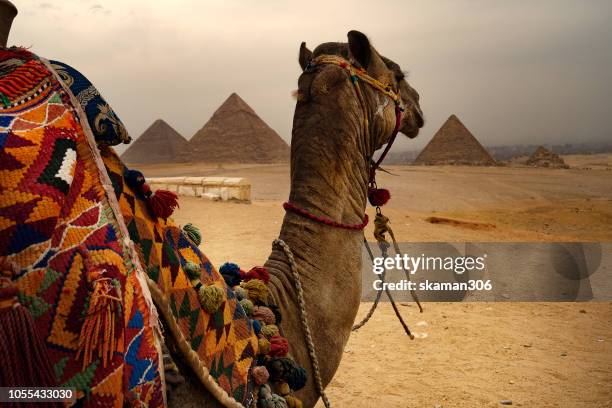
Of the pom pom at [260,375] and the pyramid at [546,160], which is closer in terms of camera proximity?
the pom pom at [260,375]

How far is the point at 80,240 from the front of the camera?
3.57 ft

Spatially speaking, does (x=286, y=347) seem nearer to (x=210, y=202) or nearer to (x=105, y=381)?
(x=105, y=381)

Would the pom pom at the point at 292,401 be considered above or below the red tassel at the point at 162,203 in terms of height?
below

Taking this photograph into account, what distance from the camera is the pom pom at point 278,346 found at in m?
1.71

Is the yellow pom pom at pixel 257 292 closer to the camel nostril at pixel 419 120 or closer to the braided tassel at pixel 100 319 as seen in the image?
the braided tassel at pixel 100 319

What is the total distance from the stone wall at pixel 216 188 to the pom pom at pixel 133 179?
13.2 meters

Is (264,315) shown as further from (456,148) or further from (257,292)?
(456,148)

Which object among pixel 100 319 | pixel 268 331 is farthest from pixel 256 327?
pixel 100 319

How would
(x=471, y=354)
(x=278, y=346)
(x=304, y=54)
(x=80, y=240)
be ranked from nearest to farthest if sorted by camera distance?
(x=80, y=240)
(x=278, y=346)
(x=304, y=54)
(x=471, y=354)

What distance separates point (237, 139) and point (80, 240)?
201 ft

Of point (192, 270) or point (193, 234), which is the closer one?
point (192, 270)

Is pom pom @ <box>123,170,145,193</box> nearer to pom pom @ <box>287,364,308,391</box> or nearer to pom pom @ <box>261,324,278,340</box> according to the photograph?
pom pom @ <box>261,324,278,340</box>

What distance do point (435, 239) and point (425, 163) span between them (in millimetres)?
49061

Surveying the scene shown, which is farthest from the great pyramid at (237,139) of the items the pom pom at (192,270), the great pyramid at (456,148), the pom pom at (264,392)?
the pom pom at (192,270)
